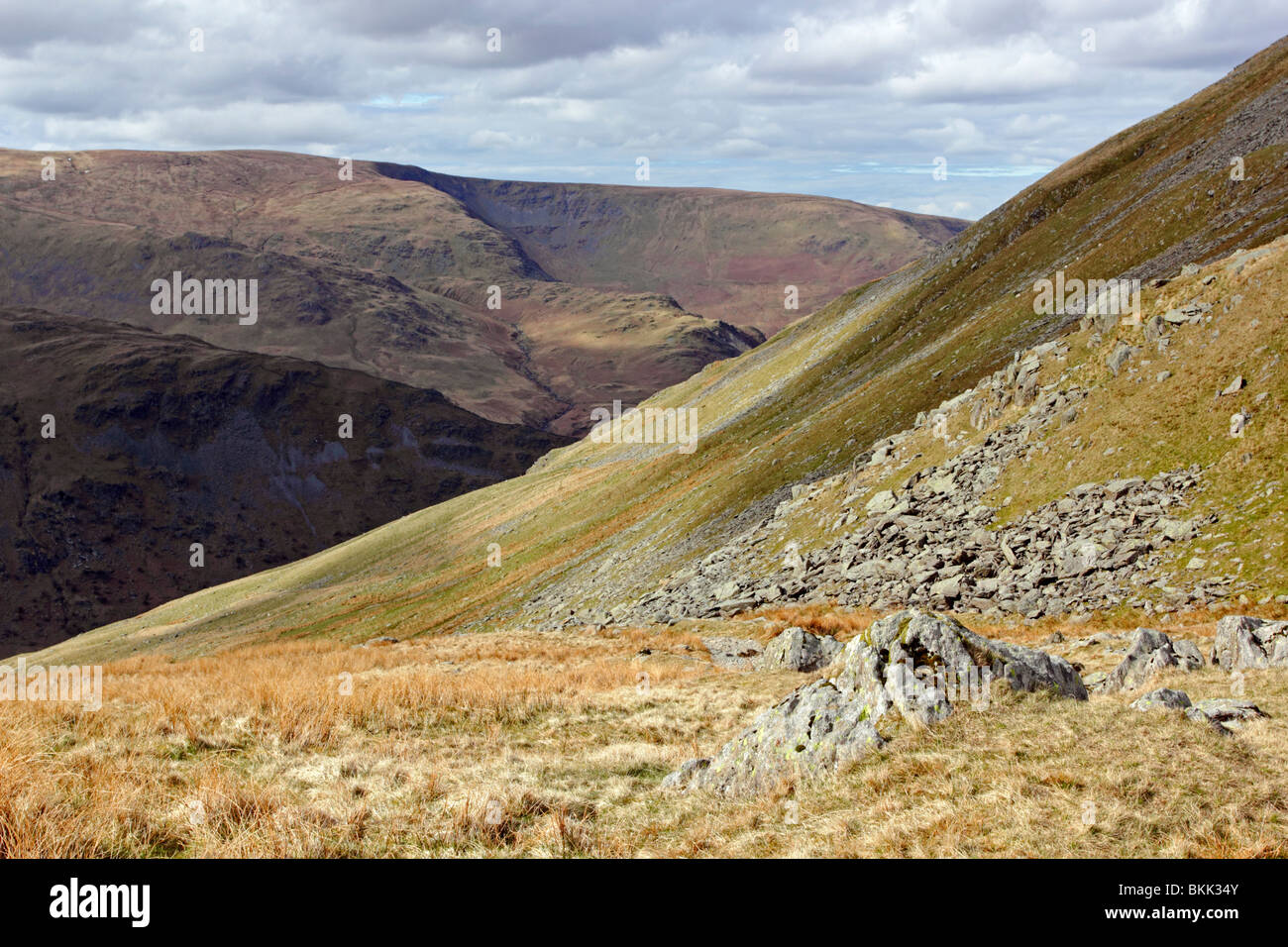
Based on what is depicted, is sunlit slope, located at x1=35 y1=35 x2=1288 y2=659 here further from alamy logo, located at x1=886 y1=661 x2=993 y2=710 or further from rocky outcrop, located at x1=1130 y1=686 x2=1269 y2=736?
rocky outcrop, located at x1=1130 y1=686 x2=1269 y2=736

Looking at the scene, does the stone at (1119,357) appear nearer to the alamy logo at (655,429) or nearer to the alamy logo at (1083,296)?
the alamy logo at (1083,296)

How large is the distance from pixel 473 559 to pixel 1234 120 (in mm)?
66543

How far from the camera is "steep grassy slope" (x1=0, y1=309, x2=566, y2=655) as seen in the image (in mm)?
153625

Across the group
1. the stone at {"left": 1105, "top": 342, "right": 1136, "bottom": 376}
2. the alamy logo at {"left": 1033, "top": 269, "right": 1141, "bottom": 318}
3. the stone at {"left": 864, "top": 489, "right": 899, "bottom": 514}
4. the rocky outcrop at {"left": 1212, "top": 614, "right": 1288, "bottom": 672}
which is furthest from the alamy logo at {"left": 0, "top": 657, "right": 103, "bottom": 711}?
the alamy logo at {"left": 1033, "top": 269, "right": 1141, "bottom": 318}

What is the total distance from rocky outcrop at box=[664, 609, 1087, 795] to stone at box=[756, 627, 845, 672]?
10035 millimetres

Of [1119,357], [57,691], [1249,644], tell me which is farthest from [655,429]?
[1249,644]

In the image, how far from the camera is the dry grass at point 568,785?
27.9ft

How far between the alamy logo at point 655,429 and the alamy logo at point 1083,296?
29.2 m

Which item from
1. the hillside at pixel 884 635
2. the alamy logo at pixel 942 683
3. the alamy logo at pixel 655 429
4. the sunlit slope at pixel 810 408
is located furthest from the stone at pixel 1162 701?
the alamy logo at pixel 655 429

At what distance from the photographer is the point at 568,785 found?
11.9 m

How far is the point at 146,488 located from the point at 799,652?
191 m

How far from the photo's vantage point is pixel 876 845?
8.45 meters
